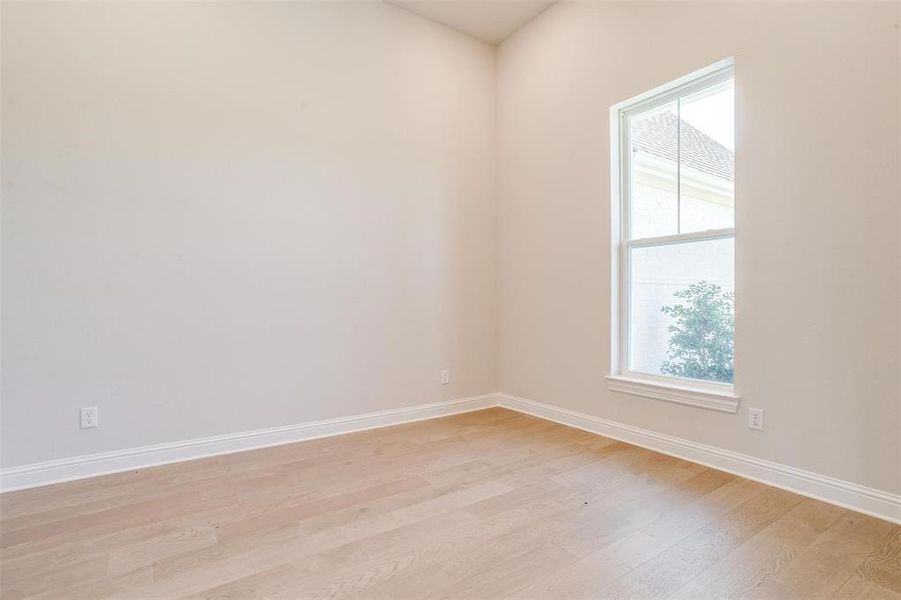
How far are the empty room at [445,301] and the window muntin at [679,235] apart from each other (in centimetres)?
2

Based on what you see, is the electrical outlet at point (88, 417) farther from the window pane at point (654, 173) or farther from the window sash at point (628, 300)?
the window pane at point (654, 173)

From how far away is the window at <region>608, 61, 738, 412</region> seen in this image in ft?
8.59

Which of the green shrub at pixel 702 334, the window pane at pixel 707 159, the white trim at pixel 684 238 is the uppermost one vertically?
the window pane at pixel 707 159

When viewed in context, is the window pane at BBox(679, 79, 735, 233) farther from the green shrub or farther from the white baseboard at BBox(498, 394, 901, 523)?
the white baseboard at BBox(498, 394, 901, 523)

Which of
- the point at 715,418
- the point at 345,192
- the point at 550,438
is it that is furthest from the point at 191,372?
the point at 715,418

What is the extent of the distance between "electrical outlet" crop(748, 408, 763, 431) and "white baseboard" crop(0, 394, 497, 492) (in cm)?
213

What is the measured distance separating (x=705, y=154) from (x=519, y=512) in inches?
90.7

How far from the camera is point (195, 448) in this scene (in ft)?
9.09

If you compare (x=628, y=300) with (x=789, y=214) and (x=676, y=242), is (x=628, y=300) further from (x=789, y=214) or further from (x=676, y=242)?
→ (x=789, y=214)

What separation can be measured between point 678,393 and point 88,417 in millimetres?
3379

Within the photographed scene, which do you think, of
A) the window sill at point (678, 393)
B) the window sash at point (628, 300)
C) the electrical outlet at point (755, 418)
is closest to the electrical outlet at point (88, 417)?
the window sill at point (678, 393)

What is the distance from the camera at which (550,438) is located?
3129 mm

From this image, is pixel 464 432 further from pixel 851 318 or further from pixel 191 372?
pixel 851 318

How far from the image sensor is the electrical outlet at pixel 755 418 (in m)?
2.38
